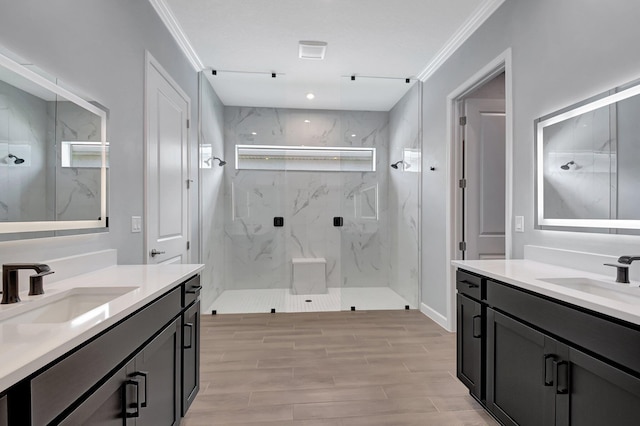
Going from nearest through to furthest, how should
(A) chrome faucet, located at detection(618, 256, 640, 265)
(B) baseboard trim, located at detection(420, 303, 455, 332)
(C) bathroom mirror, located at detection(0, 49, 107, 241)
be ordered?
1. (C) bathroom mirror, located at detection(0, 49, 107, 241)
2. (A) chrome faucet, located at detection(618, 256, 640, 265)
3. (B) baseboard trim, located at detection(420, 303, 455, 332)

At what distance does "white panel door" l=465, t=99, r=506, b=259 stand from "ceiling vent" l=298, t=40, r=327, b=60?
1488mm

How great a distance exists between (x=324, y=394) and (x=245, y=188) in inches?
112

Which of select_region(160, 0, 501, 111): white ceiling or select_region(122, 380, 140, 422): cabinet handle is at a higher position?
select_region(160, 0, 501, 111): white ceiling

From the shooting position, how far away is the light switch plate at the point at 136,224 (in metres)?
2.22

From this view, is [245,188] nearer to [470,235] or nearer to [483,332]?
[470,235]

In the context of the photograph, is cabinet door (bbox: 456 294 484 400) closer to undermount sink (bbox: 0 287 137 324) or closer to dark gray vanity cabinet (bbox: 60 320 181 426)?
dark gray vanity cabinet (bbox: 60 320 181 426)

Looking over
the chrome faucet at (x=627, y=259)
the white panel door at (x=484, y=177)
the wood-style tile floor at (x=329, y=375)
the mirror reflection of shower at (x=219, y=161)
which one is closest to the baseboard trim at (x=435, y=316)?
the wood-style tile floor at (x=329, y=375)

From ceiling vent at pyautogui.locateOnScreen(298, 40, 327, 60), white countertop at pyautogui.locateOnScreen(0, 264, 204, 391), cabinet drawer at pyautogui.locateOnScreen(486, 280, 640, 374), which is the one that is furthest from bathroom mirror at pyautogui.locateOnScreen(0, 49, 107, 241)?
cabinet drawer at pyautogui.locateOnScreen(486, 280, 640, 374)

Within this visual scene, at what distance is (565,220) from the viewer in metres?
1.92

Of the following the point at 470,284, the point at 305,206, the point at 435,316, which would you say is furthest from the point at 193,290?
the point at 305,206

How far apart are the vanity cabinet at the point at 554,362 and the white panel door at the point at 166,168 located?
229 centimetres

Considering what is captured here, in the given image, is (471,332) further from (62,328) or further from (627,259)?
(62,328)

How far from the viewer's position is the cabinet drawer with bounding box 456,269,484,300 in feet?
6.11

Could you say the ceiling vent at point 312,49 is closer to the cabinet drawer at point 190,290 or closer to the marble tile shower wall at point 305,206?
the marble tile shower wall at point 305,206
